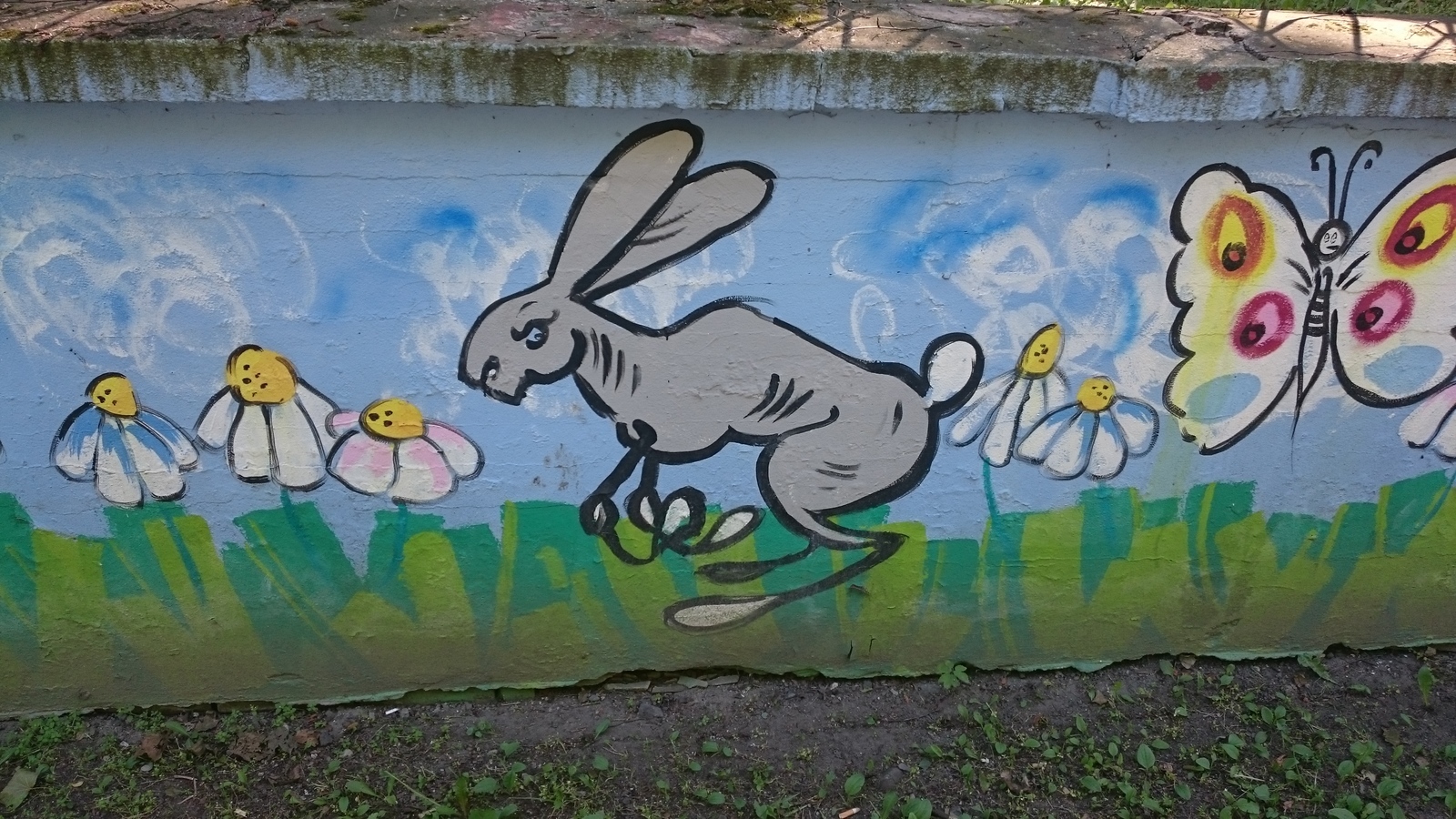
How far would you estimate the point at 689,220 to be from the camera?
258 cm

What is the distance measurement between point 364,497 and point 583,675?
2.84ft

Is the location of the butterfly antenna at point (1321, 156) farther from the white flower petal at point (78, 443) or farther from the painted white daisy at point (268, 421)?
the white flower petal at point (78, 443)

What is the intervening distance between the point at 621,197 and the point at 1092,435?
1.46 meters

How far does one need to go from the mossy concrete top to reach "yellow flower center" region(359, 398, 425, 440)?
791 mm

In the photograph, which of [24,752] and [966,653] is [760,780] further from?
[24,752]

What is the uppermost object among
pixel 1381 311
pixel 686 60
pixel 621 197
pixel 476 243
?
pixel 686 60

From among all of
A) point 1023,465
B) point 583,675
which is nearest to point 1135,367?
point 1023,465

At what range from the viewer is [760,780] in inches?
117

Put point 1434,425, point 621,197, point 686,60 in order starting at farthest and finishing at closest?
point 1434,425 → point 621,197 → point 686,60

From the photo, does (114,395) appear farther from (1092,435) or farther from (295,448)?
(1092,435)

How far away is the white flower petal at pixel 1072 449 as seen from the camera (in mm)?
2914

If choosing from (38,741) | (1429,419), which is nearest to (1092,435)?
(1429,419)

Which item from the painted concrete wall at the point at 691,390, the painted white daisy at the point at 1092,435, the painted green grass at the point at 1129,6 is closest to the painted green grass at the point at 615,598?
the painted concrete wall at the point at 691,390

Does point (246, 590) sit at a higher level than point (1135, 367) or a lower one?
lower
